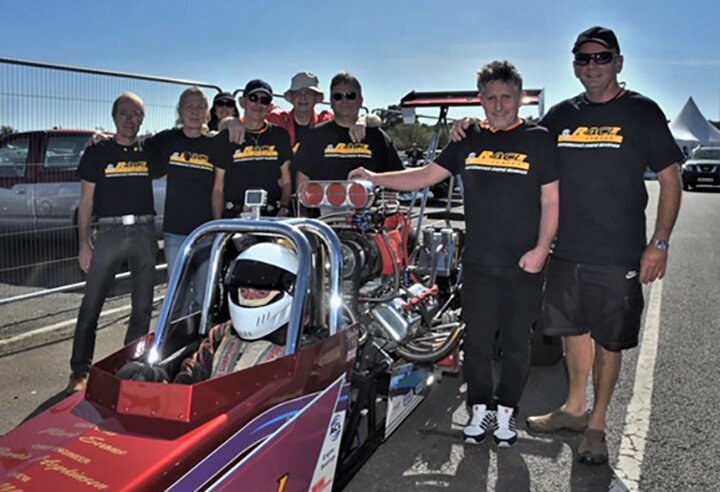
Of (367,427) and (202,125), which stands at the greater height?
(202,125)

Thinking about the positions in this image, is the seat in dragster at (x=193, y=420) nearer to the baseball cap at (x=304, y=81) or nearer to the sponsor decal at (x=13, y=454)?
the sponsor decal at (x=13, y=454)

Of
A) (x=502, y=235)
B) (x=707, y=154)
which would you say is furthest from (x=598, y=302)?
(x=707, y=154)

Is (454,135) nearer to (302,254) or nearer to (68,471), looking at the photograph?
(302,254)

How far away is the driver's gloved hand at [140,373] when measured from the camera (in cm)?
252

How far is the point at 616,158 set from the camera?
354 centimetres

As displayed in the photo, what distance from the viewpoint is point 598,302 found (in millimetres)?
3727

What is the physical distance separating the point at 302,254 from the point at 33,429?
1190mm

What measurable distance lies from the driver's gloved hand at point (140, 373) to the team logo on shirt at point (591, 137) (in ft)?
8.27

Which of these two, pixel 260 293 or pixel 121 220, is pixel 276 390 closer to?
pixel 260 293

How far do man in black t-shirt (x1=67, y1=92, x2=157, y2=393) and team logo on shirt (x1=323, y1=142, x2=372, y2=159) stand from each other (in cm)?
138

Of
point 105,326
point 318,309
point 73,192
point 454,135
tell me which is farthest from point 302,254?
point 73,192

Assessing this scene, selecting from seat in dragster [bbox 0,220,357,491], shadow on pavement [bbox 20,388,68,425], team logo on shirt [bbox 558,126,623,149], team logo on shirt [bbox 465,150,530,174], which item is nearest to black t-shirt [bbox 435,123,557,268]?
team logo on shirt [bbox 465,150,530,174]

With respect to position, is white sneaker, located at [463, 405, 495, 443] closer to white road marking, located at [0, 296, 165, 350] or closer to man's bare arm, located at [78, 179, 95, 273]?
man's bare arm, located at [78, 179, 95, 273]

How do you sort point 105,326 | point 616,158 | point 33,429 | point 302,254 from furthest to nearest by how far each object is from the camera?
point 105,326, point 616,158, point 302,254, point 33,429
